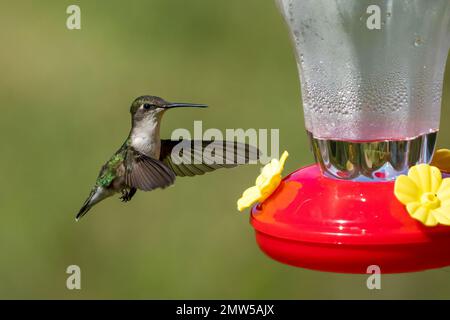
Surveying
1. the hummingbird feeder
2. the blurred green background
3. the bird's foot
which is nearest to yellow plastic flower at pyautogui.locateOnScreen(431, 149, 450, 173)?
the hummingbird feeder

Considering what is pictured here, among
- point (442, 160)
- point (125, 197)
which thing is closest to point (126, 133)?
point (125, 197)

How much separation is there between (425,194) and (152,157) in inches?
→ 60.5

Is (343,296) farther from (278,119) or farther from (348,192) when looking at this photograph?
(348,192)

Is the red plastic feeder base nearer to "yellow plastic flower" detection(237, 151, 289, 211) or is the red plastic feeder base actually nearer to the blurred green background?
"yellow plastic flower" detection(237, 151, 289, 211)

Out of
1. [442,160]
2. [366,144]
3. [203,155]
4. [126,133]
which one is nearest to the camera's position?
[366,144]

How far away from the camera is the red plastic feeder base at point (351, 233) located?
2.88 metres

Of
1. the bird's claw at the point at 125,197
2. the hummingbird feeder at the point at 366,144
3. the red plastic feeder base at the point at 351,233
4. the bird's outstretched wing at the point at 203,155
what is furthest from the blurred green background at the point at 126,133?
the red plastic feeder base at the point at 351,233

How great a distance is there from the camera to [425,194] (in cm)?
290

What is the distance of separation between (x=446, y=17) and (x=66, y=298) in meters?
4.30

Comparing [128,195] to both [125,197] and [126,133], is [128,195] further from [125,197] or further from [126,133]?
[126,133]

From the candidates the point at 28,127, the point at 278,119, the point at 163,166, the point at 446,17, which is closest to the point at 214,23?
the point at 278,119

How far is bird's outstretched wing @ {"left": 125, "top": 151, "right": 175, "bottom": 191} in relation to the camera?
3816 millimetres

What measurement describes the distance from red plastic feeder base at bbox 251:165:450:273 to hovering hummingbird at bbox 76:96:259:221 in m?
0.80

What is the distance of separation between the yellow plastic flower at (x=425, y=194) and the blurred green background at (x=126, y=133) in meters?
3.15
